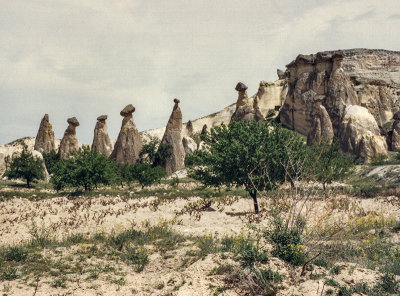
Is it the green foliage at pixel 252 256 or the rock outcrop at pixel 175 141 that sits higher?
the rock outcrop at pixel 175 141

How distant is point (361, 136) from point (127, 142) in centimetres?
3568

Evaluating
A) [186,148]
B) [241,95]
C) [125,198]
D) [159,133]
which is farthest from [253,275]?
[159,133]

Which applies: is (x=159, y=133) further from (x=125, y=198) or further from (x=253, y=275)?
(x=253, y=275)

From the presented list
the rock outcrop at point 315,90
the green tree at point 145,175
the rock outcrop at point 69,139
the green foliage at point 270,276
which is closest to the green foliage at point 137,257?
the green foliage at point 270,276

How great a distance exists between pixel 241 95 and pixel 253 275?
208ft

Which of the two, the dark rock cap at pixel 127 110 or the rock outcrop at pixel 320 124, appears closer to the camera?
the rock outcrop at pixel 320 124

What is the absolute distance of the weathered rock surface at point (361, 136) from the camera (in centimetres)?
4569

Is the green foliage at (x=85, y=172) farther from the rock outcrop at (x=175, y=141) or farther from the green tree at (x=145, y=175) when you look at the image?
the rock outcrop at (x=175, y=141)

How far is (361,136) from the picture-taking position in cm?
4750

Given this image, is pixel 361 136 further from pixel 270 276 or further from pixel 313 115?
pixel 270 276

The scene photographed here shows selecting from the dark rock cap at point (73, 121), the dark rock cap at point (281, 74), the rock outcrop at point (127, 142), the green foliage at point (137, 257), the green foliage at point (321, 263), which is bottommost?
the green foliage at point (321, 263)

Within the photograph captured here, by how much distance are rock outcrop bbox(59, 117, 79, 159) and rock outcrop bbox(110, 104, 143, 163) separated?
10.0 m

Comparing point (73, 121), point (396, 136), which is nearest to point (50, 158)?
point (73, 121)

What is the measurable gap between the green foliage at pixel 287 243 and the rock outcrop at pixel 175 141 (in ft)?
131
